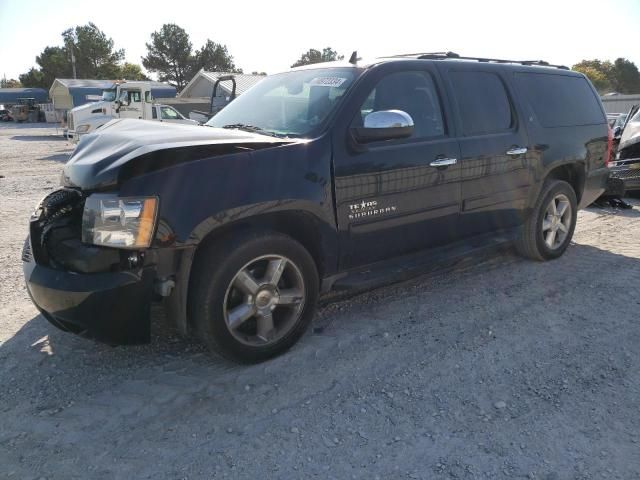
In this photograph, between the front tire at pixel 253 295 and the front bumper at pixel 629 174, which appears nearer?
the front tire at pixel 253 295

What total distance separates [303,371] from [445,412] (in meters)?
0.90

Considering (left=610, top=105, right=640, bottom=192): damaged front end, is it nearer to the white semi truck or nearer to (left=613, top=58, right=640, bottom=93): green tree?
the white semi truck

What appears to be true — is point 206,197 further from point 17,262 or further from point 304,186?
point 17,262

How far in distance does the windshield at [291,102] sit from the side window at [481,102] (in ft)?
3.46

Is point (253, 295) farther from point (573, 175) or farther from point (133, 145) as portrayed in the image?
point (573, 175)

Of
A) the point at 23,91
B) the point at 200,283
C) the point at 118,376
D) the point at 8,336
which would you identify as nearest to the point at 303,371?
the point at 200,283

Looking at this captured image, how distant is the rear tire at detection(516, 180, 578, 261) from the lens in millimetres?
5156

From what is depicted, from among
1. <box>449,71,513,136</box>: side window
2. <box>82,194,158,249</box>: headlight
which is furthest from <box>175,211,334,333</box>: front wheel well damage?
<box>449,71,513,136</box>: side window

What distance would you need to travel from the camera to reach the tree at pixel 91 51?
228 feet

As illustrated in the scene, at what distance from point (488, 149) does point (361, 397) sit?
2.46m

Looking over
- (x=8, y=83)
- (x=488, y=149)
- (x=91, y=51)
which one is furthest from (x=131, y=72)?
(x=488, y=149)

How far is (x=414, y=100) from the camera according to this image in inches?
158

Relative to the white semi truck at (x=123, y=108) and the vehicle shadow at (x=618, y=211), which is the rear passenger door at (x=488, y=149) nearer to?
the vehicle shadow at (x=618, y=211)

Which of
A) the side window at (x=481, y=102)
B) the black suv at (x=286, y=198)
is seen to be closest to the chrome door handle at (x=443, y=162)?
the black suv at (x=286, y=198)
